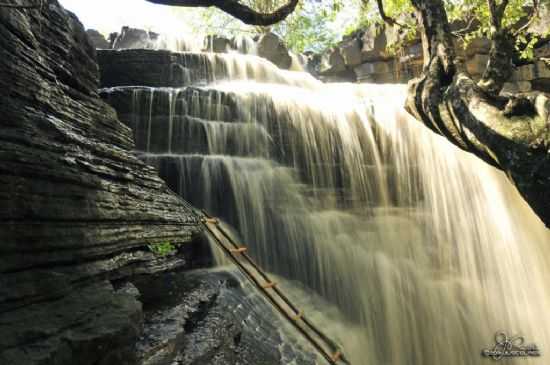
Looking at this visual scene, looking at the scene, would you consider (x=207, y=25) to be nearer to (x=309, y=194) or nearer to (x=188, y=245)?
(x=309, y=194)

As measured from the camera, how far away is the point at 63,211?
2543 mm

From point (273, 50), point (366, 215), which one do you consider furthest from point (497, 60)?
point (273, 50)

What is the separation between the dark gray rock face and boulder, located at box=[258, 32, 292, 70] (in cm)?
1303

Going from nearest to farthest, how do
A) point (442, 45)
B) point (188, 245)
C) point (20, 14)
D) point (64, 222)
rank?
1. point (64, 222)
2. point (20, 14)
3. point (442, 45)
4. point (188, 245)

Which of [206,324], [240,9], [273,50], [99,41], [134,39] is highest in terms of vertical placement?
[99,41]

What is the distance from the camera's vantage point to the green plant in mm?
3580

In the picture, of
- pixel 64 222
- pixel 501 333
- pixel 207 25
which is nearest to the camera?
pixel 64 222

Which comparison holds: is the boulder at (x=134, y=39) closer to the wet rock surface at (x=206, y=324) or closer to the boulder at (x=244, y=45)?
the boulder at (x=244, y=45)

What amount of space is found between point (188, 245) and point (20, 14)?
10.6ft

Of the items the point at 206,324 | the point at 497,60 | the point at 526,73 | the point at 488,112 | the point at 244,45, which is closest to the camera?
the point at 488,112

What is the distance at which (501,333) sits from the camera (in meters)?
6.79

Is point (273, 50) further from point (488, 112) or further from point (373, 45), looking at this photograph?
point (488, 112)

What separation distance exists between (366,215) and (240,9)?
18.0ft

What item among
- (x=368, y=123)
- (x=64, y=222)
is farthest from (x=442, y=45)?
(x=368, y=123)
